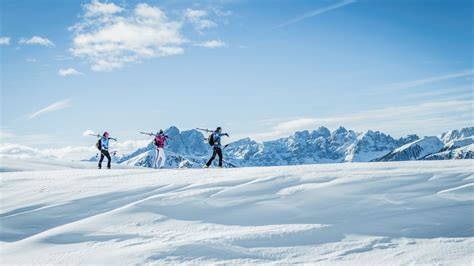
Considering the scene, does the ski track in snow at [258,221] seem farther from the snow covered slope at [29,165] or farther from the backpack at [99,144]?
the snow covered slope at [29,165]

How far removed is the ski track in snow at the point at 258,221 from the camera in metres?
5.84

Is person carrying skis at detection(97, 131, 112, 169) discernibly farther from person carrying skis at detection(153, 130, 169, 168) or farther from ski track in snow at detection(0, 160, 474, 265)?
ski track in snow at detection(0, 160, 474, 265)

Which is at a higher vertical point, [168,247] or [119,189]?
[119,189]

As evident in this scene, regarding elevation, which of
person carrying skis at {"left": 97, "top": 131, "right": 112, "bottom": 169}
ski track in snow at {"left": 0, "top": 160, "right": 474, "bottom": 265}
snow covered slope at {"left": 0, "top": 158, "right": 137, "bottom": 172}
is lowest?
ski track in snow at {"left": 0, "top": 160, "right": 474, "bottom": 265}

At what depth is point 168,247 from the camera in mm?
6035

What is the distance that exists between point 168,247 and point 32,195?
6273 mm

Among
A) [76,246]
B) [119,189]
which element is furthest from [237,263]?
[119,189]

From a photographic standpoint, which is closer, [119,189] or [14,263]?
[14,263]

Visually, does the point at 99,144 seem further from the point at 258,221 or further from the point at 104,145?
the point at 258,221

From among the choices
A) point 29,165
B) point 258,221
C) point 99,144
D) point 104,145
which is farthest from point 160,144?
point 258,221

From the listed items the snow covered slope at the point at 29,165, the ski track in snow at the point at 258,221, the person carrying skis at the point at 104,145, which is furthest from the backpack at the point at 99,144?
the ski track in snow at the point at 258,221

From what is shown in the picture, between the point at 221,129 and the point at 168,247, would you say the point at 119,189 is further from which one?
the point at 221,129

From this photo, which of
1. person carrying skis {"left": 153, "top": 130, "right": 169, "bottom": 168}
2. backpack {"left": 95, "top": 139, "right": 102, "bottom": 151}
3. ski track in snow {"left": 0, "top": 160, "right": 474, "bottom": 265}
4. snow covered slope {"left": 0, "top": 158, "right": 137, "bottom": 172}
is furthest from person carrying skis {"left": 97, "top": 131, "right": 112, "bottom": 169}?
ski track in snow {"left": 0, "top": 160, "right": 474, "bottom": 265}

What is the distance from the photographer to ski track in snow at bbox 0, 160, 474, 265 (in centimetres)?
584
